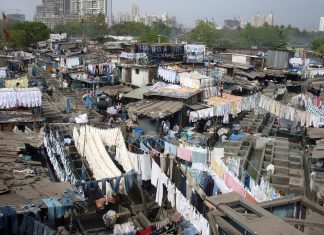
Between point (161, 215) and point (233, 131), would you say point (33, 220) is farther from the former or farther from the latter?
point (233, 131)

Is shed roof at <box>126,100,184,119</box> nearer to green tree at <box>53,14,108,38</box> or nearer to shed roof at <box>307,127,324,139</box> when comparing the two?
shed roof at <box>307,127,324,139</box>

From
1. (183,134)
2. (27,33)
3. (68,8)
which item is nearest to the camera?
(183,134)

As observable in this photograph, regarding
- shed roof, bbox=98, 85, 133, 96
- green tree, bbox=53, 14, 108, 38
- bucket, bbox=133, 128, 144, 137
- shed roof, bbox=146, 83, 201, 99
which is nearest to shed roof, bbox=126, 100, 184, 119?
shed roof, bbox=146, 83, 201, 99

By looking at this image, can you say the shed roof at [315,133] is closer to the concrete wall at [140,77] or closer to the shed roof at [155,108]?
the shed roof at [155,108]

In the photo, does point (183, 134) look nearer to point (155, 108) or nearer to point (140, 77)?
point (155, 108)

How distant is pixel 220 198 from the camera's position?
19.2ft

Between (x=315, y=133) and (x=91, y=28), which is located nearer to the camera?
(x=315, y=133)

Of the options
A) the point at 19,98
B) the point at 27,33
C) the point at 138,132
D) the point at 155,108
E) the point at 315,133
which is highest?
the point at 27,33

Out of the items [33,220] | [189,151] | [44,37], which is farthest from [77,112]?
[44,37]

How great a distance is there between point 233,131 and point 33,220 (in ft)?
55.6

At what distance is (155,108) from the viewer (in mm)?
24609

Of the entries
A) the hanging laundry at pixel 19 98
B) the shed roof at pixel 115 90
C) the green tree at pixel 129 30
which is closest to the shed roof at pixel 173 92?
the shed roof at pixel 115 90

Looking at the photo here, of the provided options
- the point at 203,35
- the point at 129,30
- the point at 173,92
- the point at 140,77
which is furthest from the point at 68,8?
the point at 173,92

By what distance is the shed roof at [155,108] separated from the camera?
23.5 meters
